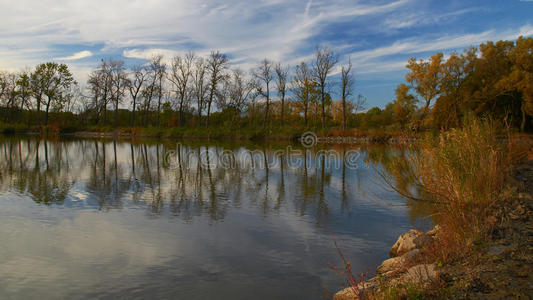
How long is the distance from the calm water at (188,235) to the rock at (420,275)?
0.98m

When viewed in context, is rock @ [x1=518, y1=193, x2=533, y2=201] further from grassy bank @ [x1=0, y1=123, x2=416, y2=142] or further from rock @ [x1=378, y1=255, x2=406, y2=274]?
grassy bank @ [x1=0, y1=123, x2=416, y2=142]

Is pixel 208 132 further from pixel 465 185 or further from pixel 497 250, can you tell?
pixel 497 250

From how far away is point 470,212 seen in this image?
521cm

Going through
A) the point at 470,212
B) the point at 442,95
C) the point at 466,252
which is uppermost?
the point at 442,95

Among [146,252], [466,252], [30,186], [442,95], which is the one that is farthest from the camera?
[442,95]

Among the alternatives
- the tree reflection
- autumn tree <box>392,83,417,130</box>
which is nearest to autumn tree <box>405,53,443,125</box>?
autumn tree <box>392,83,417,130</box>

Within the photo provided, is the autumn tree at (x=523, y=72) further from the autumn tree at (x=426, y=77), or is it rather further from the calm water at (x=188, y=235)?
the calm water at (x=188, y=235)

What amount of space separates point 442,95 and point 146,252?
41246 mm

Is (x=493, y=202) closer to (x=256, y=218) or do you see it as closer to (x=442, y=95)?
(x=256, y=218)

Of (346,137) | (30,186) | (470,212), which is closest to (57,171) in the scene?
(30,186)

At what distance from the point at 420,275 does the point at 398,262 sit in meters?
1.15

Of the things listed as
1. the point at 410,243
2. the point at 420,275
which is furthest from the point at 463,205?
the point at 420,275

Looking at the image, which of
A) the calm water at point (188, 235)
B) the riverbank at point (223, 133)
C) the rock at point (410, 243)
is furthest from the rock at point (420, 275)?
the riverbank at point (223, 133)

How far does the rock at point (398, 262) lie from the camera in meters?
4.70
